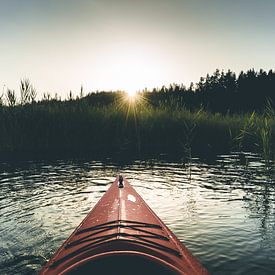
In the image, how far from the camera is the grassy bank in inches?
522

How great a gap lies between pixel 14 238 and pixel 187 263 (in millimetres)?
3226

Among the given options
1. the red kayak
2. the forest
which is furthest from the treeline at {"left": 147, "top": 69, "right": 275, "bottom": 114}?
the red kayak

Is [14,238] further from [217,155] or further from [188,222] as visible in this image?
[217,155]

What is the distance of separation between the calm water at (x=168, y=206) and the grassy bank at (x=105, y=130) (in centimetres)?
210

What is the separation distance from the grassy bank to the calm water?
6.88ft

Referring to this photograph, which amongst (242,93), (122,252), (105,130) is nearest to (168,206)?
(122,252)

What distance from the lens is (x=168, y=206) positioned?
6520 millimetres

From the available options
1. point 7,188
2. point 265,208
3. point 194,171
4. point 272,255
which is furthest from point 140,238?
point 194,171

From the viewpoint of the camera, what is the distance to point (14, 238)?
4910 mm

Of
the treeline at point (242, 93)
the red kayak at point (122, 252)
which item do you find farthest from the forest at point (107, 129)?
the treeline at point (242, 93)

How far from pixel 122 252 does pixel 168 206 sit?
391 cm

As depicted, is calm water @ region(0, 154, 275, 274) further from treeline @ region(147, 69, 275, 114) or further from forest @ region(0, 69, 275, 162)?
treeline @ region(147, 69, 275, 114)

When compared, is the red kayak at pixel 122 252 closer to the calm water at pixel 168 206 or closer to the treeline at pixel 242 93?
the calm water at pixel 168 206

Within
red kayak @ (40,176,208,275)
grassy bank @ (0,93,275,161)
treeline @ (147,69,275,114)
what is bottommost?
red kayak @ (40,176,208,275)
